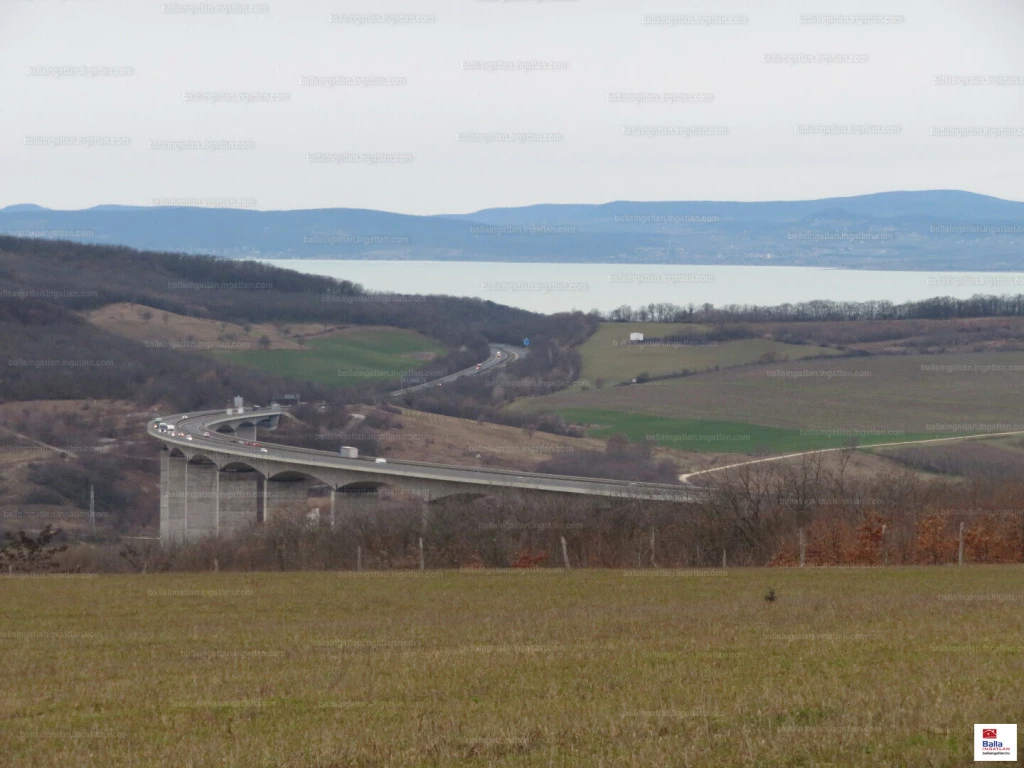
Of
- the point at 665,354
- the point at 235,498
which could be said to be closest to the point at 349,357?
the point at 665,354

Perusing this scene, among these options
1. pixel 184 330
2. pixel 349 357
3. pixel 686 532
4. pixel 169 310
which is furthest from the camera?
pixel 169 310

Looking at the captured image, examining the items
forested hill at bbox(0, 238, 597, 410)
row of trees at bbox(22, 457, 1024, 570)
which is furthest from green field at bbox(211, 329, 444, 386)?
row of trees at bbox(22, 457, 1024, 570)

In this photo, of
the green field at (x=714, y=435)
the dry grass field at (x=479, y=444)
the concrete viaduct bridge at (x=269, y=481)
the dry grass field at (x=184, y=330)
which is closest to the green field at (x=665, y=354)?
the green field at (x=714, y=435)

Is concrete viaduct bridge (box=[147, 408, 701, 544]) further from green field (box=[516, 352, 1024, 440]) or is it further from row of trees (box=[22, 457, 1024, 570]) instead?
green field (box=[516, 352, 1024, 440])

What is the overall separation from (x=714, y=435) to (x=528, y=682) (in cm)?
7276

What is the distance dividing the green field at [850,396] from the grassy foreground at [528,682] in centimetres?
6221

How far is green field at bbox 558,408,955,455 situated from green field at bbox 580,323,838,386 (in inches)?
584

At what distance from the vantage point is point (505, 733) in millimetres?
10039

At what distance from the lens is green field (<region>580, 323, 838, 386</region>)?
4252 inches

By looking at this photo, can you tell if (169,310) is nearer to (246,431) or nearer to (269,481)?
(246,431)

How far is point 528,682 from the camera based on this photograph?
1258 centimetres

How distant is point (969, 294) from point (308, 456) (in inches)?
3465

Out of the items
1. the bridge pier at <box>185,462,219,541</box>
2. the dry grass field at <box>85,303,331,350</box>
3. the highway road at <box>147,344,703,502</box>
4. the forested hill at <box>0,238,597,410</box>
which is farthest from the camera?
the dry grass field at <box>85,303,331,350</box>

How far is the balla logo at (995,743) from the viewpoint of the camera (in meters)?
8.34
